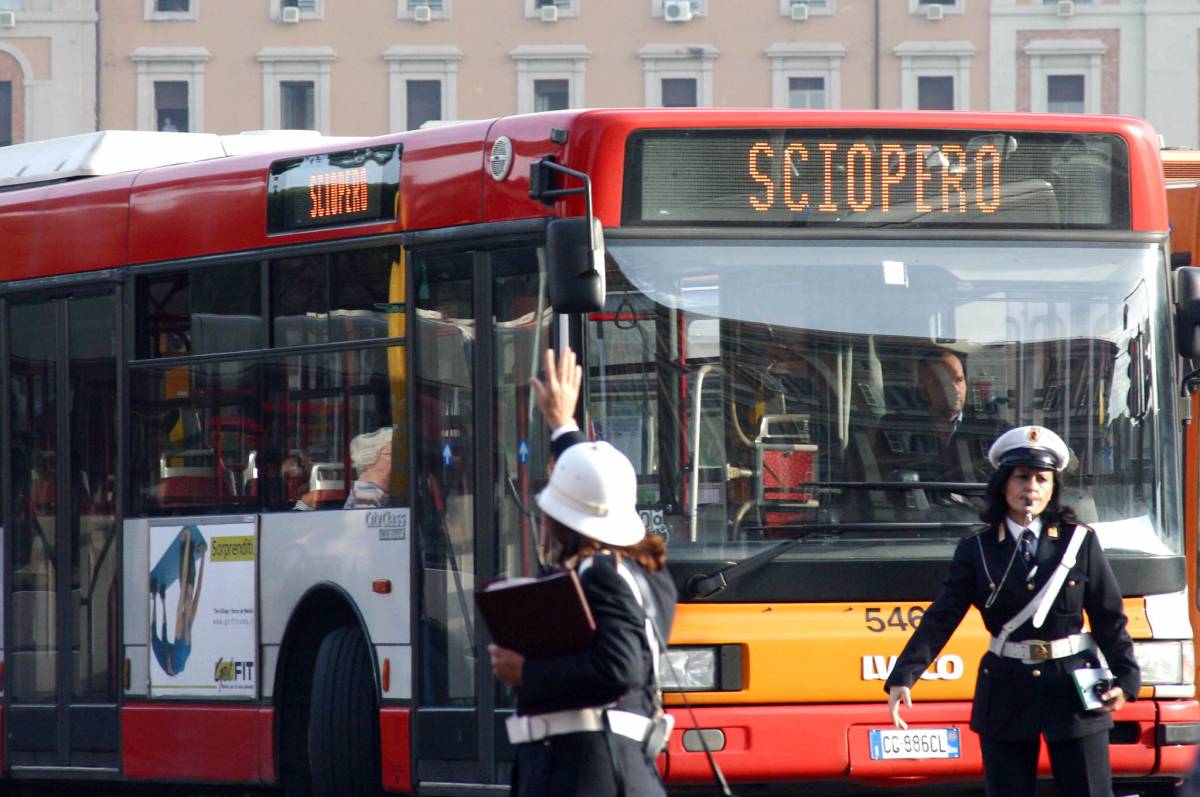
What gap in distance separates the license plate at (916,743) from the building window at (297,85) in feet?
177

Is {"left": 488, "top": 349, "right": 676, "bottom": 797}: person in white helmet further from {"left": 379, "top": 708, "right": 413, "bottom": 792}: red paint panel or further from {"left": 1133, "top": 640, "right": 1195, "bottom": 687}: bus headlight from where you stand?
{"left": 379, "top": 708, "right": 413, "bottom": 792}: red paint panel

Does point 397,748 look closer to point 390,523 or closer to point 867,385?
point 390,523

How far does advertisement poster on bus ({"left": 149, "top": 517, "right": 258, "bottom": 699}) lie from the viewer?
31.8ft

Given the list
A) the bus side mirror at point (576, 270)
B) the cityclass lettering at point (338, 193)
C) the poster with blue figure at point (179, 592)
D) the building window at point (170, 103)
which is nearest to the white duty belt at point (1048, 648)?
the bus side mirror at point (576, 270)

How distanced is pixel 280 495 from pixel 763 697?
8.27 ft

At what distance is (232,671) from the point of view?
9.77 m

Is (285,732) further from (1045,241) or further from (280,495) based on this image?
(1045,241)

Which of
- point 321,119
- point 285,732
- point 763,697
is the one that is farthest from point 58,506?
point 321,119

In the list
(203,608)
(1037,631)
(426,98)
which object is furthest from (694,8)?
(1037,631)

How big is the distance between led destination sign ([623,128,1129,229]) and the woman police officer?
1.70 metres

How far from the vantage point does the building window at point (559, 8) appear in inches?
2419

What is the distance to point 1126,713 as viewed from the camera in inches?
325

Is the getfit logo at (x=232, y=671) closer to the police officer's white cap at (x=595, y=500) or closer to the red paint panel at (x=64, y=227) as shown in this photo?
the red paint panel at (x=64, y=227)

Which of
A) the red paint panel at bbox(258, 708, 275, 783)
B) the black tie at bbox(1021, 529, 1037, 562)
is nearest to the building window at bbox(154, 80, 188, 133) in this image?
Result: the red paint panel at bbox(258, 708, 275, 783)
